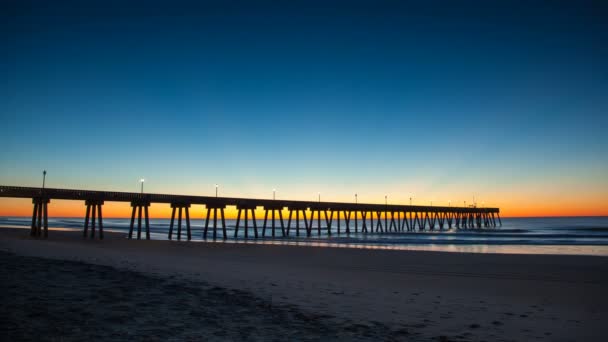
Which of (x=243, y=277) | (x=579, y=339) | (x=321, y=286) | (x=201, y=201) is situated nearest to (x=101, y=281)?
(x=243, y=277)

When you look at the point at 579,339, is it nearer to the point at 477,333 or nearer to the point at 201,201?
the point at 477,333

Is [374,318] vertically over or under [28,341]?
under

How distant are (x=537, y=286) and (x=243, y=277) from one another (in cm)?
875

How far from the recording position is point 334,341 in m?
5.39

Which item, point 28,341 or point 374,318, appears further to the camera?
point 374,318

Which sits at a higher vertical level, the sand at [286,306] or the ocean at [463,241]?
the sand at [286,306]

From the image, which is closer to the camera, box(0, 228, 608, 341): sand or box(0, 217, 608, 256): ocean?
box(0, 228, 608, 341): sand

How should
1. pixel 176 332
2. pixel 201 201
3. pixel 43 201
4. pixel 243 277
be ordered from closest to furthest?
1. pixel 176 332
2. pixel 243 277
3. pixel 43 201
4. pixel 201 201

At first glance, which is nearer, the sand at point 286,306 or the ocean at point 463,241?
the sand at point 286,306

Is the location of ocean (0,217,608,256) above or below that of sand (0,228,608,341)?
below

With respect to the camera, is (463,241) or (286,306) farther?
(463,241)

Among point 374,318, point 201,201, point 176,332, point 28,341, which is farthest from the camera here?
point 201,201

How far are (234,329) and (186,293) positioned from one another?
2.91 m

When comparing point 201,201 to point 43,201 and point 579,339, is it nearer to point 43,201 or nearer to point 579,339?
point 43,201
